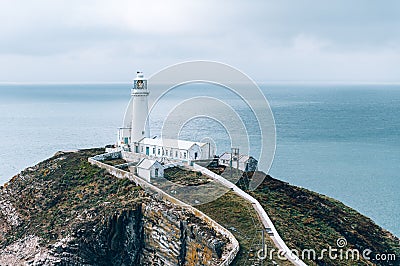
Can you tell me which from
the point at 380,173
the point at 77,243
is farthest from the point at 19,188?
the point at 380,173

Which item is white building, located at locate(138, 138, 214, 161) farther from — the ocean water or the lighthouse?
the ocean water

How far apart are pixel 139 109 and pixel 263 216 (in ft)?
63.3

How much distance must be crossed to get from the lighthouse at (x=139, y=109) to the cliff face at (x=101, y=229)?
6.25 metres

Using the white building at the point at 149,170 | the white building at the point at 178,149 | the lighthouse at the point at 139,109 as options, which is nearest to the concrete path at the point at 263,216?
the white building at the point at 178,149

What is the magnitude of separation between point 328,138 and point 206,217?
74863 millimetres

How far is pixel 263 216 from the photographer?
30.8m

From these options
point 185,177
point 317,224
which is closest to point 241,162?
point 185,177

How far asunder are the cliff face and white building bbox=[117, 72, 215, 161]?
5450mm

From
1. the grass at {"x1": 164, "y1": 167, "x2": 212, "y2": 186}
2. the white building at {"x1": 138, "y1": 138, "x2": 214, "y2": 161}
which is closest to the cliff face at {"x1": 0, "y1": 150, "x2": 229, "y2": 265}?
the grass at {"x1": 164, "y1": 167, "x2": 212, "y2": 186}

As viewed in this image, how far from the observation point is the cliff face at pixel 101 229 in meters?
30.0

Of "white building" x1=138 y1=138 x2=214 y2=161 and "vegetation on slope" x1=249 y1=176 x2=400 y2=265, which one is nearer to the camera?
"vegetation on slope" x1=249 y1=176 x2=400 y2=265

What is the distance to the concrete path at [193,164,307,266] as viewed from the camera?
84.1 ft

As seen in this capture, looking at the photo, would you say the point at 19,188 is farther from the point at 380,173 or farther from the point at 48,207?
the point at 380,173

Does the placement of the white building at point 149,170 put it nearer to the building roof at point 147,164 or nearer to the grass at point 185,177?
the building roof at point 147,164
